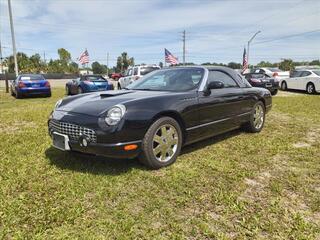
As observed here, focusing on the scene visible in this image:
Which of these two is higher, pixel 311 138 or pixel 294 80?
pixel 294 80

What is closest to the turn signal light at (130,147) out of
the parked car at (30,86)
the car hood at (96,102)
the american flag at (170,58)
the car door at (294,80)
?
the car hood at (96,102)

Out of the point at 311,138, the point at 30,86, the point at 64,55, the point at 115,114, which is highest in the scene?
the point at 64,55

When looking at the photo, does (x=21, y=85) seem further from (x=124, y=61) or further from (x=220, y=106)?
(x=124, y=61)

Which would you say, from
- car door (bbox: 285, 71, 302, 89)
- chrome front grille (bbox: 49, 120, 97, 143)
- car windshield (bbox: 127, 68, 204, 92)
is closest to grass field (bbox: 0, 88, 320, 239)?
chrome front grille (bbox: 49, 120, 97, 143)

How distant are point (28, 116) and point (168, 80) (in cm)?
505

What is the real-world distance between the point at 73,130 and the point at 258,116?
396cm

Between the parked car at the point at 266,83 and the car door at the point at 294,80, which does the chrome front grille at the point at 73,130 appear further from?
the car door at the point at 294,80

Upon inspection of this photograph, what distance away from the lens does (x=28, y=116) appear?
821cm

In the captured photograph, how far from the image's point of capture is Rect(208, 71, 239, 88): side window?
16.3ft

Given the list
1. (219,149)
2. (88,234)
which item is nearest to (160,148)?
(219,149)

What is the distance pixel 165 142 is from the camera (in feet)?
13.2

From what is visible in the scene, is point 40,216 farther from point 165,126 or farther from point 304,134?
point 304,134

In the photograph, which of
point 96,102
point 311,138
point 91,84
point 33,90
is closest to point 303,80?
point 91,84

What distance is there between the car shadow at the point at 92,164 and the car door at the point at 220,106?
4.15 ft
